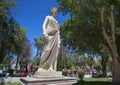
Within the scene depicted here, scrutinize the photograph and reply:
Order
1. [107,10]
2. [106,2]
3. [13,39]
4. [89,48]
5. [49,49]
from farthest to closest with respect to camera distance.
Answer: [13,39] < [89,48] < [107,10] < [106,2] < [49,49]

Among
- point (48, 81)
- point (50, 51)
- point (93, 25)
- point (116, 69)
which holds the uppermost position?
point (93, 25)

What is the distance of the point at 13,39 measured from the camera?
124 feet

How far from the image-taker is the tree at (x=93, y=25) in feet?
72.6

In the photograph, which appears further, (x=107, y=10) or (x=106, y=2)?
(x=107, y=10)

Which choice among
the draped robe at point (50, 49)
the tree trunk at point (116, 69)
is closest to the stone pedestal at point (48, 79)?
the draped robe at point (50, 49)

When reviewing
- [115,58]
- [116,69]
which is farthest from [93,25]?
[116,69]

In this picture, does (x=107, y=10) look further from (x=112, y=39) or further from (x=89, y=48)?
(x=89, y=48)

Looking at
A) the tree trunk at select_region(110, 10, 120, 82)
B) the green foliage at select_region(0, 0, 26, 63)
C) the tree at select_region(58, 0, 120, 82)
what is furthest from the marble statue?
the green foliage at select_region(0, 0, 26, 63)

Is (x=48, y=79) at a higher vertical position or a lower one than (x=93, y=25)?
lower

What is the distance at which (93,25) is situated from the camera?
25.1 meters

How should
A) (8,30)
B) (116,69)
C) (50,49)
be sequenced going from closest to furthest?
(50,49) → (116,69) → (8,30)

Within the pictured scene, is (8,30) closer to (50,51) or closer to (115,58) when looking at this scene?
(115,58)

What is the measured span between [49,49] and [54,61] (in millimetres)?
526

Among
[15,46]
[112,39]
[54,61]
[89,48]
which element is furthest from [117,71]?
[15,46]
